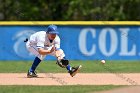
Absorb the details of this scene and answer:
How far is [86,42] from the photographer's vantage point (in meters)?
21.7

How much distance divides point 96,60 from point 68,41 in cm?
127

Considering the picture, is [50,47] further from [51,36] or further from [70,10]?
[70,10]

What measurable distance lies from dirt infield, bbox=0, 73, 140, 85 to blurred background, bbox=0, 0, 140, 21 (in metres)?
18.3

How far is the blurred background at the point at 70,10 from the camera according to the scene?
112 ft

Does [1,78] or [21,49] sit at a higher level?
[1,78]

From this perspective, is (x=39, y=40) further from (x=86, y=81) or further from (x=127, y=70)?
(x=127, y=70)

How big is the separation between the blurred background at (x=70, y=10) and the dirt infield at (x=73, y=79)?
1830 centimetres

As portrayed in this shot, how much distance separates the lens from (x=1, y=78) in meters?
14.1

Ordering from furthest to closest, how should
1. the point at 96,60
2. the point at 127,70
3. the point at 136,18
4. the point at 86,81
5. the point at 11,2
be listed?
the point at 11,2 < the point at 136,18 < the point at 96,60 < the point at 127,70 < the point at 86,81

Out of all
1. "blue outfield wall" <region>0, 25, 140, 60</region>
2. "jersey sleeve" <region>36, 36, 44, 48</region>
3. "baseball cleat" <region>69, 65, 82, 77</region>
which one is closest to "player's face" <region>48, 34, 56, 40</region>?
"jersey sleeve" <region>36, 36, 44, 48</region>

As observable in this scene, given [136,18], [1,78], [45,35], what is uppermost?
[45,35]

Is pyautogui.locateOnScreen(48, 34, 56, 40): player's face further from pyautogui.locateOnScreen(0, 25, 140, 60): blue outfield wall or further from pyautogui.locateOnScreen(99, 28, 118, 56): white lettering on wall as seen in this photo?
pyautogui.locateOnScreen(99, 28, 118, 56): white lettering on wall

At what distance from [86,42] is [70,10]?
13.5 metres

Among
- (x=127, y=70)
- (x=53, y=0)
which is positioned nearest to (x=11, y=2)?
(x=53, y=0)
